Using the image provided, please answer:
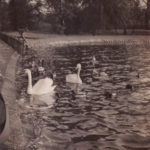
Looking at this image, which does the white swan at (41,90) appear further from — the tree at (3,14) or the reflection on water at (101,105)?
the tree at (3,14)

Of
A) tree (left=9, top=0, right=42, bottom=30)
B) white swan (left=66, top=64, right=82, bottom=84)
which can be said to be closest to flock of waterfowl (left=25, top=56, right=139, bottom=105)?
white swan (left=66, top=64, right=82, bottom=84)

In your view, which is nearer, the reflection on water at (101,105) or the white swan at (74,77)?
the reflection on water at (101,105)

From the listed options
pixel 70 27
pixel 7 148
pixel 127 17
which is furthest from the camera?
pixel 70 27

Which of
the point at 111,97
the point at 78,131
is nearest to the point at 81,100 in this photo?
the point at 111,97

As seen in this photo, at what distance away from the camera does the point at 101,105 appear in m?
4.70

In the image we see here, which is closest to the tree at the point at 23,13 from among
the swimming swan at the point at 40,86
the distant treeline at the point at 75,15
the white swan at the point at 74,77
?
the distant treeline at the point at 75,15

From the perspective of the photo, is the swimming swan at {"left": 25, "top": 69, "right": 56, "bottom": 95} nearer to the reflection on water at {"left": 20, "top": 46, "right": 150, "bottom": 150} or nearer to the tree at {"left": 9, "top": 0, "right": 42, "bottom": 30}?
the reflection on water at {"left": 20, "top": 46, "right": 150, "bottom": 150}

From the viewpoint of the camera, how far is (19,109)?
452 centimetres

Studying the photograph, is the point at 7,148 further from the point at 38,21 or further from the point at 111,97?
the point at 111,97

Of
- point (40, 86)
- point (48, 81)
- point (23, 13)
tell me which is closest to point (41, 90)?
point (40, 86)

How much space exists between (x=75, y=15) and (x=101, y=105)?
1172 mm

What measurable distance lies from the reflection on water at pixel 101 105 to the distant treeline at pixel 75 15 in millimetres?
287

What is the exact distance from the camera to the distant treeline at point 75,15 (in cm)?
385

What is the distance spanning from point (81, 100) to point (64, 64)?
481 mm
